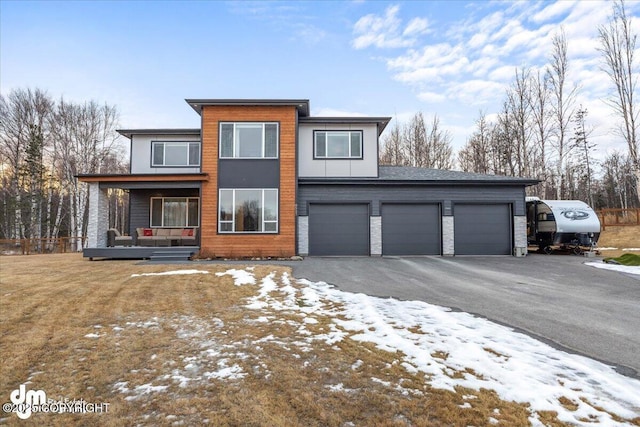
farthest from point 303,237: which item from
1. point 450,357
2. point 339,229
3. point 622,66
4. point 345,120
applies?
point 622,66

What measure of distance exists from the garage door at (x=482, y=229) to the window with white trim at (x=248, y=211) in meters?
7.80

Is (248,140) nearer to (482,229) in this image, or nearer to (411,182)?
(411,182)

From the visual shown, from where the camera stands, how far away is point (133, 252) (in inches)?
490

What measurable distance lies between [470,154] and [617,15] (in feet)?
42.4

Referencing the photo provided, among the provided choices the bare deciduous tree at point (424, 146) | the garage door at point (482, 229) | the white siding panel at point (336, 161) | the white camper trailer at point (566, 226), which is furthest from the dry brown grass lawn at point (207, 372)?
the bare deciduous tree at point (424, 146)

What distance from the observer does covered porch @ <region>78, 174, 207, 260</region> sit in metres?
12.4

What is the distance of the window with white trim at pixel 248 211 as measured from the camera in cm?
1257

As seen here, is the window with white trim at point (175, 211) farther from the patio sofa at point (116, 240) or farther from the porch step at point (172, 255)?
the porch step at point (172, 255)

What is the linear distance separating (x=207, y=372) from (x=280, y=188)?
9.99 metres

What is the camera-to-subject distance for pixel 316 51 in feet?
51.8

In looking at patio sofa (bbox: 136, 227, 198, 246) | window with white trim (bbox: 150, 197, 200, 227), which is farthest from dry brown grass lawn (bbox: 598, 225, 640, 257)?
window with white trim (bbox: 150, 197, 200, 227)

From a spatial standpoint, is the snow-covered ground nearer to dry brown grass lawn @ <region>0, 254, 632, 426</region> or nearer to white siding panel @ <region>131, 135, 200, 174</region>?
dry brown grass lawn @ <region>0, 254, 632, 426</region>

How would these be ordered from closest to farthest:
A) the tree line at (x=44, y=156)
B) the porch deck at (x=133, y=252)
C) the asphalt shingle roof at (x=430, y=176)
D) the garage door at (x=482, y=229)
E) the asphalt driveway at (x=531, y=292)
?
the asphalt driveway at (x=531, y=292) < the porch deck at (x=133, y=252) < the asphalt shingle roof at (x=430, y=176) < the garage door at (x=482, y=229) < the tree line at (x=44, y=156)

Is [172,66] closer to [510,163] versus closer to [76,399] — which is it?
[76,399]
